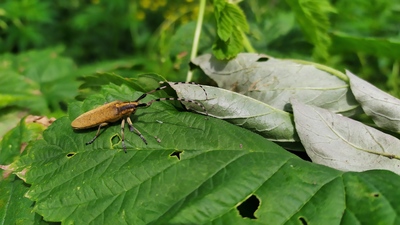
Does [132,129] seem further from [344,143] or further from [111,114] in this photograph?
[344,143]

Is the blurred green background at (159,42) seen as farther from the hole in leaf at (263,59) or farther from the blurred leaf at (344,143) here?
the blurred leaf at (344,143)

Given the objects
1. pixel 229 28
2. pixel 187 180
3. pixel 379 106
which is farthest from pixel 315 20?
pixel 187 180

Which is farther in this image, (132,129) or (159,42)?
(159,42)

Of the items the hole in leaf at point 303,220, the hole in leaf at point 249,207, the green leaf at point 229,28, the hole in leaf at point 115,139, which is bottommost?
the hole in leaf at point 303,220

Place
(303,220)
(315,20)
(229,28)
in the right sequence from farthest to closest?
(315,20) → (229,28) → (303,220)

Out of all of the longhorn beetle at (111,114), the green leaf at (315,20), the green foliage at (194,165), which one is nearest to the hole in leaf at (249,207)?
the green foliage at (194,165)

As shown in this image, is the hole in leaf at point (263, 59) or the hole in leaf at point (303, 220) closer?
the hole in leaf at point (303, 220)

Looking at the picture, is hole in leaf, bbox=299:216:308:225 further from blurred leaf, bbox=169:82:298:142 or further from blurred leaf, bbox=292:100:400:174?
blurred leaf, bbox=169:82:298:142
